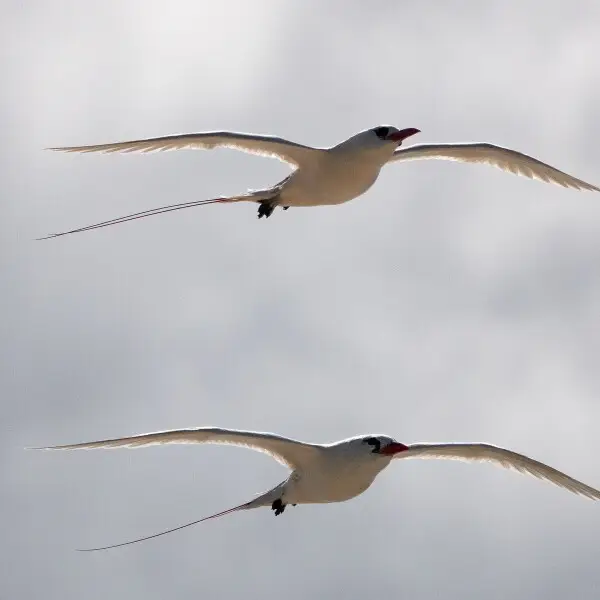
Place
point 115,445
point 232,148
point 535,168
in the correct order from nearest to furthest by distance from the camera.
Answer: point 115,445, point 232,148, point 535,168

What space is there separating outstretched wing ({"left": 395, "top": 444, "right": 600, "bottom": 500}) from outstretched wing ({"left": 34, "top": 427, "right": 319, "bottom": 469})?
179 centimetres

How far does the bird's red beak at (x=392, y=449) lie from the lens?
22359 millimetres

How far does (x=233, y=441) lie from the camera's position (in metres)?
22.5

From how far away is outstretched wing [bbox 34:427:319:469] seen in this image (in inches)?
866

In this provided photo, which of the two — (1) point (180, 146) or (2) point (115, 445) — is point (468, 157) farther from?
(2) point (115, 445)

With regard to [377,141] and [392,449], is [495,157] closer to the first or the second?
[377,141]

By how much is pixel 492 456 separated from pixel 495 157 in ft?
15.3

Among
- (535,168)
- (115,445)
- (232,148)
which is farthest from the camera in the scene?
(535,168)

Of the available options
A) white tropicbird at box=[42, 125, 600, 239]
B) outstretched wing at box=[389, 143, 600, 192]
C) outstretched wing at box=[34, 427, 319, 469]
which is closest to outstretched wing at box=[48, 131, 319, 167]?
white tropicbird at box=[42, 125, 600, 239]

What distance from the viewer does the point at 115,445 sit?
21.8 meters

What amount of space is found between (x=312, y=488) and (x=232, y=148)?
4678 mm

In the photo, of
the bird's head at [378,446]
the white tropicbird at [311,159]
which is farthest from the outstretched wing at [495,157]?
the bird's head at [378,446]

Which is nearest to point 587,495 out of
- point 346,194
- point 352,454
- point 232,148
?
point 352,454

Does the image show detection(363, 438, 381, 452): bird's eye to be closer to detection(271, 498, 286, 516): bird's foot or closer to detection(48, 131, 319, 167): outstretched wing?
detection(271, 498, 286, 516): bird's foot
